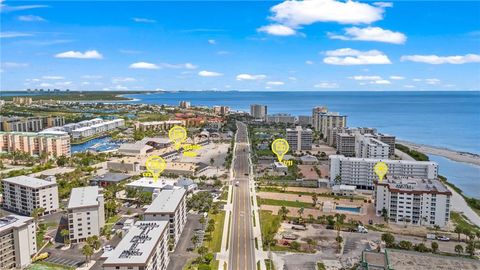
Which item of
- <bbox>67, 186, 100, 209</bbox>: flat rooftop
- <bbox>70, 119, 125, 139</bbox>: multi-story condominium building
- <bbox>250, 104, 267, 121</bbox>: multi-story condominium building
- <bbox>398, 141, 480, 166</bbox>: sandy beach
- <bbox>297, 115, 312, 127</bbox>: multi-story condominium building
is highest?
<bbox>250, 104, 267, 121</bbox>: multi-story condominium building

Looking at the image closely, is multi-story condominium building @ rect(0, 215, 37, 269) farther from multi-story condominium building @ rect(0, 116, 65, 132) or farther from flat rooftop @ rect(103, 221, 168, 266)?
multi-story condominium building @ rect(0, 116, 65, 132)

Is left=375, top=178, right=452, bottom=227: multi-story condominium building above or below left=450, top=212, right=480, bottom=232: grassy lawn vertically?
above

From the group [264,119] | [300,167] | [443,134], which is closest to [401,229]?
[300,167]

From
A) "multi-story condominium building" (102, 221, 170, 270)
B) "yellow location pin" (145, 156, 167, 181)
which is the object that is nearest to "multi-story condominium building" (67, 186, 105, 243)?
"multi-story condominium building" (102, 221, 170, 270)

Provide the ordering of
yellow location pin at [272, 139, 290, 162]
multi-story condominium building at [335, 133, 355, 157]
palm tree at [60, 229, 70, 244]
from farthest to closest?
multi-story condominium building at [335, 133, 355, 157]
yellow location pin at [272, 139, 290, 162]
palm tree at [60, 229, 70, 244]

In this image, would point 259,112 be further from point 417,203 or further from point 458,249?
point 458,249

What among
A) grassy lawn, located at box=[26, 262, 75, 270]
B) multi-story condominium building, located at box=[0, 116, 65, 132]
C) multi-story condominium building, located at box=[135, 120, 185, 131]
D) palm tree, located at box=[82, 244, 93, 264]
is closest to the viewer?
grassy lawn, located at box=[26, 262, 75, 270]

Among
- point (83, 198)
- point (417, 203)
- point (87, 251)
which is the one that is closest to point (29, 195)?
point (83, 198)

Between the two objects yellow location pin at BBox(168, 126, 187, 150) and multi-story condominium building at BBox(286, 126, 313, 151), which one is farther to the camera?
yellow location pin at BBox(168, 126, 187, 150)

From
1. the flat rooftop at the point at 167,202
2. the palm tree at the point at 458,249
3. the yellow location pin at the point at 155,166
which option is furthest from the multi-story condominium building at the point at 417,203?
the yellow location pin at the point at 155,166
